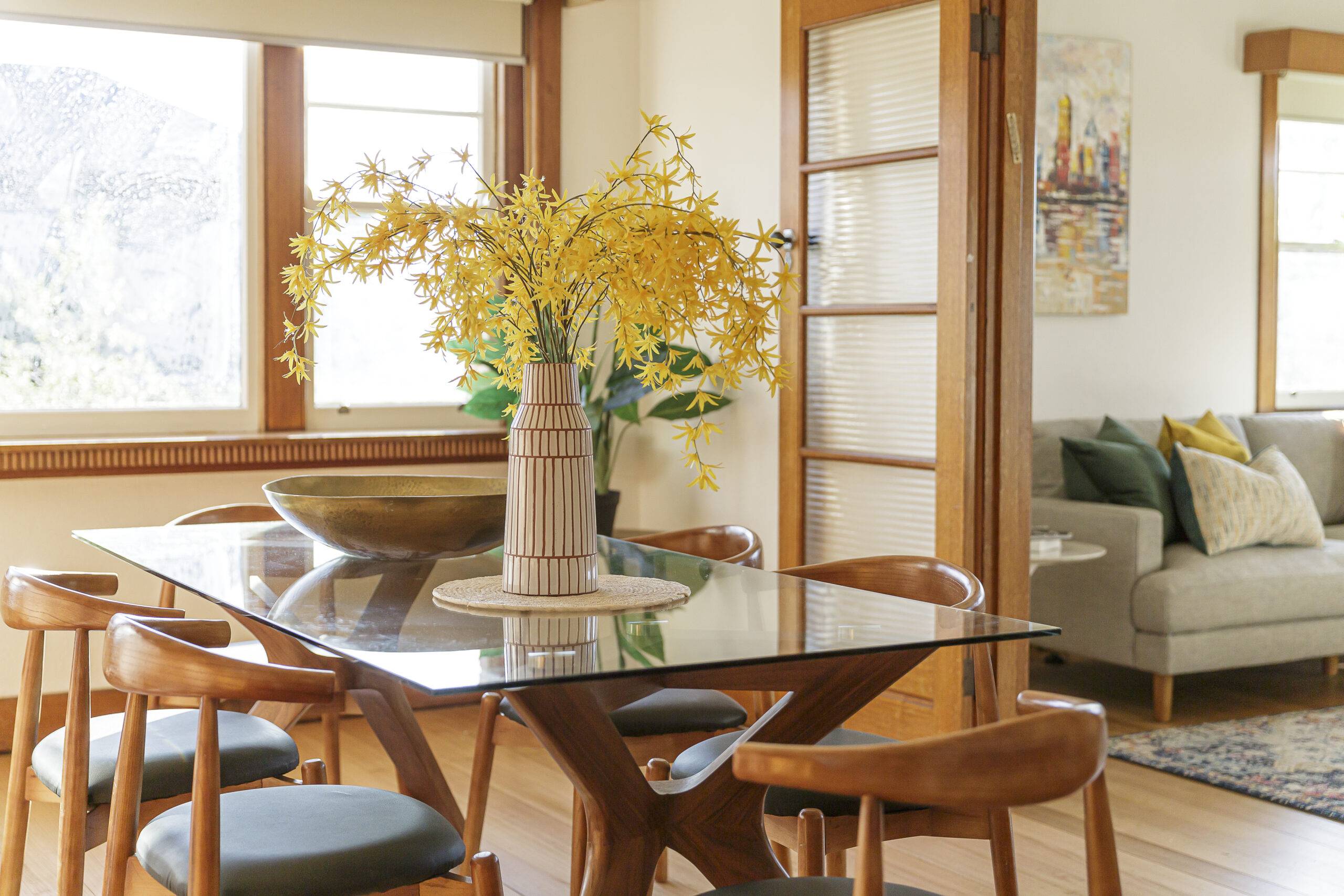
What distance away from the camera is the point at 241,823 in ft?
6.79

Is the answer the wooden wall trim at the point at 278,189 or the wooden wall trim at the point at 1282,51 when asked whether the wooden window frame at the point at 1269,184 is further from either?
the wooden wall trim at the point at 278,189

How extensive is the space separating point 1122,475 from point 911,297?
5.53ft

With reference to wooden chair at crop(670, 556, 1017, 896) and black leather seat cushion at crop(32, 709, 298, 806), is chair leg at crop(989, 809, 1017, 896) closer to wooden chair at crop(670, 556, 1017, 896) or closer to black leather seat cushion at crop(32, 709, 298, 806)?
wooden chair at crop(670, 556, 1017, 896)

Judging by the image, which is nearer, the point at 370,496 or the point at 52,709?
the point at 370,496

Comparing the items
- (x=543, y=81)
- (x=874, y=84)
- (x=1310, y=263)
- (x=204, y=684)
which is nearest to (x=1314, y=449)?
(x=1310, y=263)

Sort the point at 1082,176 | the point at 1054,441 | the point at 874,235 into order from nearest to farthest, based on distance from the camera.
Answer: the point at 874,235, the point at 1054,441, the point at 1082,176

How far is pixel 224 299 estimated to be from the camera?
4812mm

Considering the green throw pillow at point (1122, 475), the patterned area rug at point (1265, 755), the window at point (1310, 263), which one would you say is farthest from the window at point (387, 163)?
the window at point (1310, 263)

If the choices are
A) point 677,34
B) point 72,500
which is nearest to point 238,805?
point 72,500

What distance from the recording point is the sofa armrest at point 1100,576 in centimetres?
489

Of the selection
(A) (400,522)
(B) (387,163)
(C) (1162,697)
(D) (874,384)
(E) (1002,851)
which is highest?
(B) (387,163)

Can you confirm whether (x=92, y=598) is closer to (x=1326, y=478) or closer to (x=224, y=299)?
(x=224, y=299)

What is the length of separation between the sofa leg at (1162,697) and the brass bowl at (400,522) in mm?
2963

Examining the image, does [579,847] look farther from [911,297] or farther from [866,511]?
[911,297]
